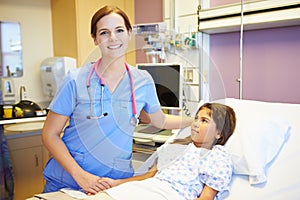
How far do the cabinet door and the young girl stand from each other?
1736mm

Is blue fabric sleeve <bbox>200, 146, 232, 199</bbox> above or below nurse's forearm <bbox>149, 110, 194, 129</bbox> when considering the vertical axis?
below

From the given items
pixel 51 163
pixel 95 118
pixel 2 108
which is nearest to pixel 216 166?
pixel 95 118

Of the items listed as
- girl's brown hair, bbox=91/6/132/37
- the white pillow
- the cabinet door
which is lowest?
the cabinet door

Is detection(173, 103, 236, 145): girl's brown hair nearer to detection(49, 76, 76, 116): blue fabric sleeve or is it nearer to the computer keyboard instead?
the computer keyboard

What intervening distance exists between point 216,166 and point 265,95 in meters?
0.98

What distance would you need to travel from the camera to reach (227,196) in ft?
4.12

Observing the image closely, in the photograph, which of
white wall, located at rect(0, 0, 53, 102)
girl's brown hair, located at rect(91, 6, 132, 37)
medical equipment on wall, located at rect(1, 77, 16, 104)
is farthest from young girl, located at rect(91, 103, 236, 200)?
white wall, located at rect(0, 0, 53, 102)

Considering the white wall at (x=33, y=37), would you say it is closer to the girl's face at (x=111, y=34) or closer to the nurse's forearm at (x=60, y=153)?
the nurse's forearm at (x=60, y=153)

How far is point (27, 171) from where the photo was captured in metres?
2.71

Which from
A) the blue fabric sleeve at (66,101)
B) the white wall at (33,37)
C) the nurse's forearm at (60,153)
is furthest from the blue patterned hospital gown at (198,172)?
the white wall at (33,37)

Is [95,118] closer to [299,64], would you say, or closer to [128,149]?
[128,149]

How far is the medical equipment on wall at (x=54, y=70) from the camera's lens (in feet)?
8.98

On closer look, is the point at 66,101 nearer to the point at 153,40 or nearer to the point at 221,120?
the point at 153,40

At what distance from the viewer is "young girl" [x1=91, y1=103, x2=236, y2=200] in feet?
3.74
